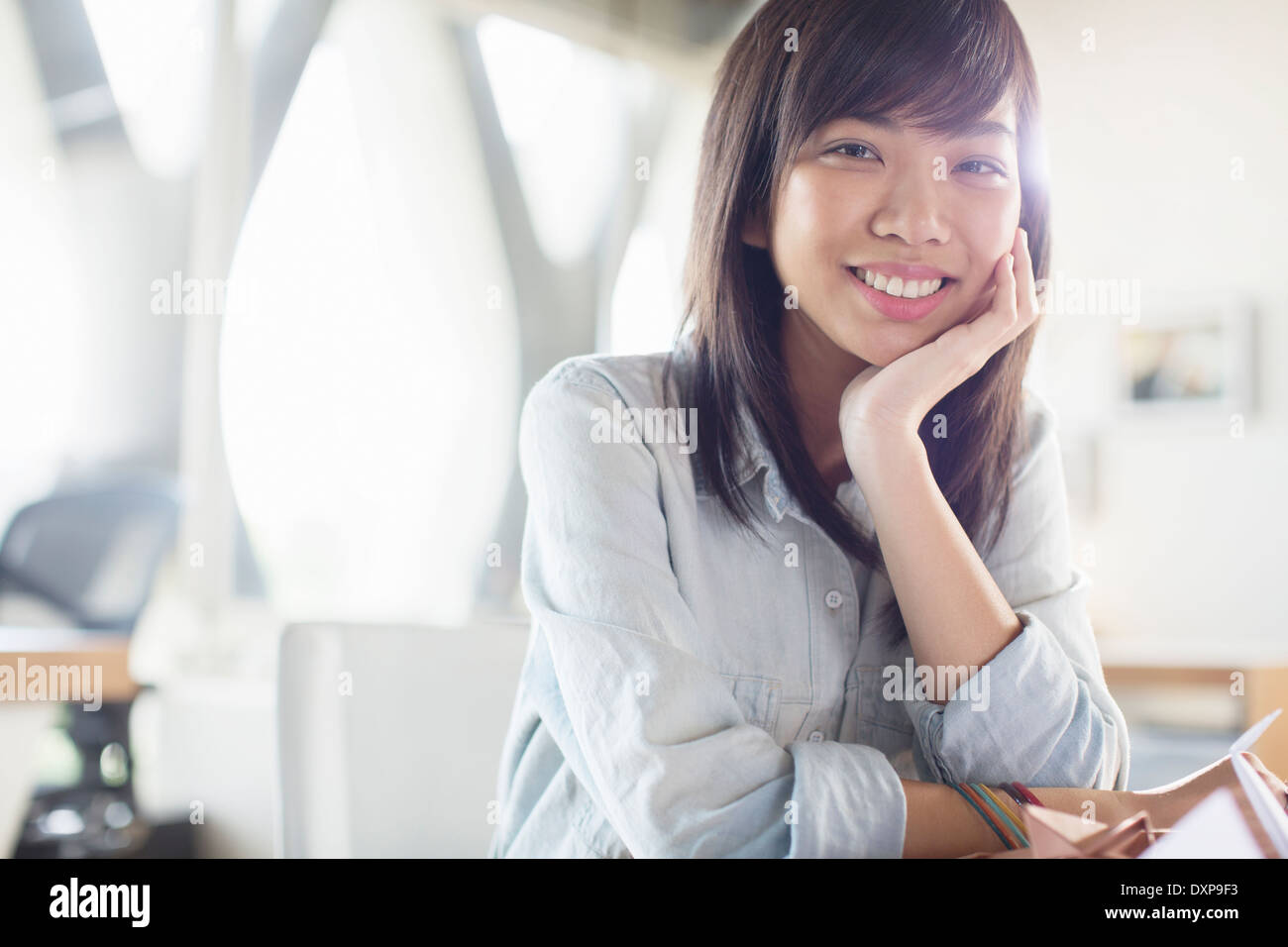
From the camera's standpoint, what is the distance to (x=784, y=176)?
911 mm

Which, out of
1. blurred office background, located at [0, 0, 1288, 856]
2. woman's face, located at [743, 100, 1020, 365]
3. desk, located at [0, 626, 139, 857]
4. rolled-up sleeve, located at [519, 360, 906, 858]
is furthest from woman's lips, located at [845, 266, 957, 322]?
desk, located at [0, 626, 139, 857]

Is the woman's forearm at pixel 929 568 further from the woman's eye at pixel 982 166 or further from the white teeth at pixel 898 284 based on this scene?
the woman's eye at pixel 982 166

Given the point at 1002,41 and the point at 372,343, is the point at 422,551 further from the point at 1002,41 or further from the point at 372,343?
the point at 1002,41

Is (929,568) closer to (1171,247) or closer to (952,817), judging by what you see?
(952,817)

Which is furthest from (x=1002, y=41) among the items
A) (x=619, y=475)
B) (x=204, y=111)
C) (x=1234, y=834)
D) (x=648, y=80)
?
(x=648, y=80)

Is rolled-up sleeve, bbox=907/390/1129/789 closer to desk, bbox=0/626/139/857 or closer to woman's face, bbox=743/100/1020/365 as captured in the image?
woman's face, bbox=743/100/1020/365

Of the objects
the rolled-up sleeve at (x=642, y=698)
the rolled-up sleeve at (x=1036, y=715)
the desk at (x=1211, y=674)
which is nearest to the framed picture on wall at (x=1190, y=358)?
the desk at (x=1211, y=674)

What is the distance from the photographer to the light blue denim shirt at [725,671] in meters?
0.72

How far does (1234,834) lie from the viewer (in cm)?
55

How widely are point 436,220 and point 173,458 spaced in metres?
1.41

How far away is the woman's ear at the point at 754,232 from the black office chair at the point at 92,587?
2.18 m

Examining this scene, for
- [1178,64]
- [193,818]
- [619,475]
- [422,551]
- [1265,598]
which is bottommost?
[193,818]

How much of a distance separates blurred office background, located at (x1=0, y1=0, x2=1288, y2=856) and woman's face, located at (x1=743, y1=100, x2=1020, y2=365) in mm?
1877

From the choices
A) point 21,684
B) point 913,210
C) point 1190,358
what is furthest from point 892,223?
point 1190,358
